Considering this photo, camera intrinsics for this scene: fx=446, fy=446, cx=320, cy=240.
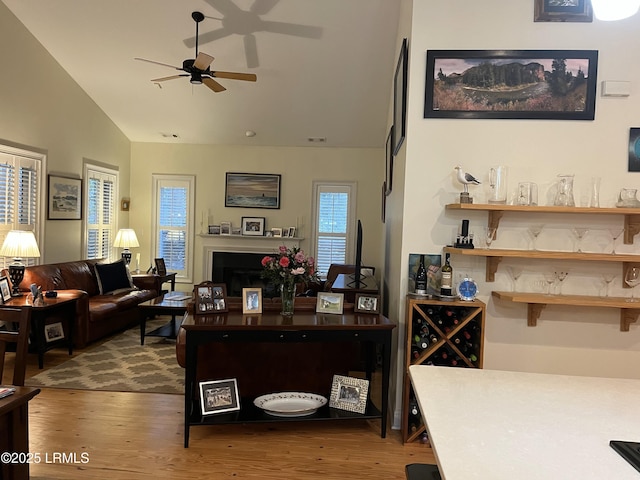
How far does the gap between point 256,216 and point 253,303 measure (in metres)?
4.52

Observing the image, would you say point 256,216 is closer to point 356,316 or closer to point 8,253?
point 8,253

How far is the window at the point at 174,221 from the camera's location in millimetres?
7793

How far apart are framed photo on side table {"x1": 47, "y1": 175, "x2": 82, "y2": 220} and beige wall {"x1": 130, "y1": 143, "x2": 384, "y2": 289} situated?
159cm

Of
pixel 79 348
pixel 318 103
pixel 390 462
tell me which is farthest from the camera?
pixel 318 103

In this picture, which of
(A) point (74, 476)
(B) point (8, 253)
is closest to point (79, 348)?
(B) point (8, 253)

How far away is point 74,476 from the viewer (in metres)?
2.62

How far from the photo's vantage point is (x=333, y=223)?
7652 mm

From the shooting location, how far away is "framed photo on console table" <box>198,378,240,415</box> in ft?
10.2

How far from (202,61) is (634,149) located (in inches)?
147

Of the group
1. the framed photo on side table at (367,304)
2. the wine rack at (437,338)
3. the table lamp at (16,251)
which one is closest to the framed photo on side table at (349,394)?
the wine rack at (437,338)

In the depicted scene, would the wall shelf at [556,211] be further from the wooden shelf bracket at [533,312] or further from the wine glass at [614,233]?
the wooden shelf bracket at [533,312]

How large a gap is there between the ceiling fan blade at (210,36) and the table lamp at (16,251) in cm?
288

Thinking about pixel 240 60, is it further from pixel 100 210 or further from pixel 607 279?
pixel 607 279

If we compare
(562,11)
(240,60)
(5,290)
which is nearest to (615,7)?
(562,11)
